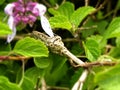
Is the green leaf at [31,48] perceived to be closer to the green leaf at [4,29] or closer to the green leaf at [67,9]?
the green leaf at [4,29]

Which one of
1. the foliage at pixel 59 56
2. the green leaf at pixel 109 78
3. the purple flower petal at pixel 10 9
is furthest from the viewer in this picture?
the purple flower petal at pixel 10 9

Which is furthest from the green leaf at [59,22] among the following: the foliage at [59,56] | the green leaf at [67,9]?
the green leaf at [67,9]

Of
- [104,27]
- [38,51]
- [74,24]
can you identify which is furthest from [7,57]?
[104,27]

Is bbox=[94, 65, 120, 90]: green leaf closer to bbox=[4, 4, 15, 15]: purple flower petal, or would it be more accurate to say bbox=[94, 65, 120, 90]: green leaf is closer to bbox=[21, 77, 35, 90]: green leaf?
bbox=[21, 77, 35, 90]: green leaf

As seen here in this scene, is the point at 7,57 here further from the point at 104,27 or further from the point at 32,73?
the point at 104,27

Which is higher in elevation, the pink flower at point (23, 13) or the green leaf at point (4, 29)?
the pink flower at point (23, 13)

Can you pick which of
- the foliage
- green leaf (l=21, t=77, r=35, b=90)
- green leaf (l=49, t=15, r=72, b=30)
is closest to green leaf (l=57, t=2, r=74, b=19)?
the foliage

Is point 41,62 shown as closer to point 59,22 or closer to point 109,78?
point 59,22
